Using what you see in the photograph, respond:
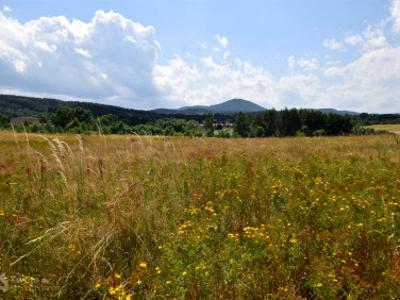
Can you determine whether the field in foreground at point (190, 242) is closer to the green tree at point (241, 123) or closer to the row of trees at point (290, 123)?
the row of trees at point (290, 123)

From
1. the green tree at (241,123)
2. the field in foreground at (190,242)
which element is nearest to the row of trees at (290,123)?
the green tree at (241,123)

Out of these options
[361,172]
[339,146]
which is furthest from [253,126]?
[361,172]

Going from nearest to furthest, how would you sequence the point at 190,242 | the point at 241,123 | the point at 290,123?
the point at 190,242, the point at 290,123, the point at 241,123

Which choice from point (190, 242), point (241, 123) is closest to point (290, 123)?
point (241, 123)

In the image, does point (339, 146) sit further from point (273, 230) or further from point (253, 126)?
point (253, 126)

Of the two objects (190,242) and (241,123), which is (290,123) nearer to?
(241,123)

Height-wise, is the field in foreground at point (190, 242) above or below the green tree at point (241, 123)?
above

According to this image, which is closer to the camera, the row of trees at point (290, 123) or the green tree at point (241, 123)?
the row of trees at point (290, 123)

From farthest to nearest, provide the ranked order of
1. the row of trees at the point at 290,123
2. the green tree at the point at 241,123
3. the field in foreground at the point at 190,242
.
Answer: the green tree at the point at 241,123, the row of trees at the point at 290,123, the field in foreground at the point at 190,242

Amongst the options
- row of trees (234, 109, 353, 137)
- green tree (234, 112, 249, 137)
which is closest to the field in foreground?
row of trees (234, 109, 353, 137)

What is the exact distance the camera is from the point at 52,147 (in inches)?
183

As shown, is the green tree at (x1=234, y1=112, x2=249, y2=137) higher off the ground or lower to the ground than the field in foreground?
lower

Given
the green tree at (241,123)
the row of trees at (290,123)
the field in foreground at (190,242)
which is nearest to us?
the field in foreground at (190,242)

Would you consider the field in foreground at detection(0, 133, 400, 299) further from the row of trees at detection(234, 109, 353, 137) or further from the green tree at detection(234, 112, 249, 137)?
the green tree at detection(234, 112, 249, 137)
